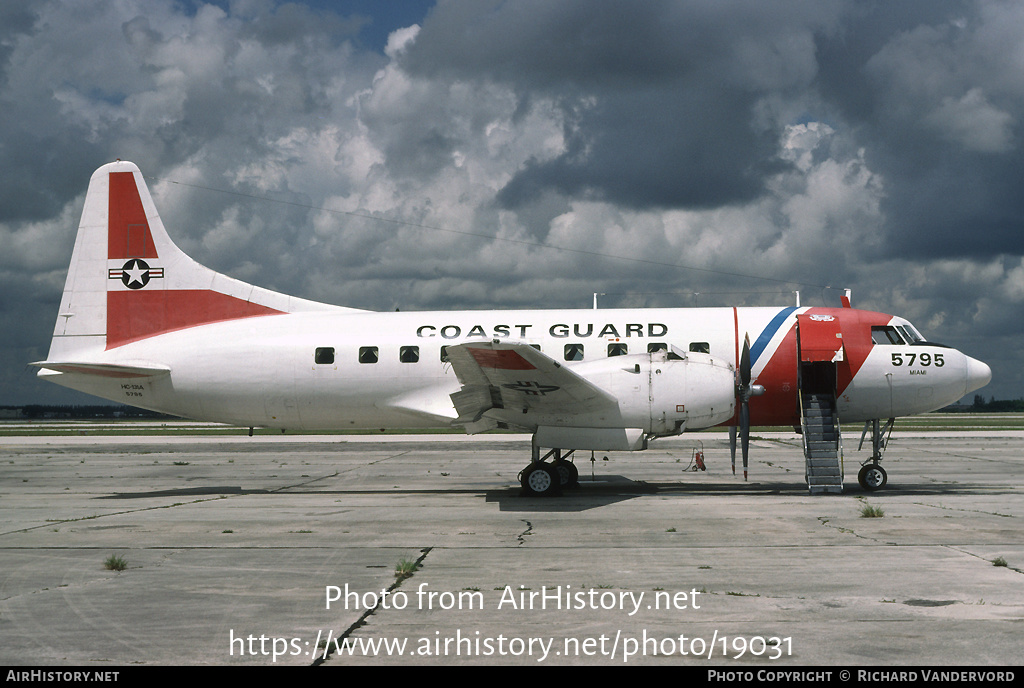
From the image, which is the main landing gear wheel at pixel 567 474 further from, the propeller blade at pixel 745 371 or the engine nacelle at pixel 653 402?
Result: the propeller blade at pixel 745 371

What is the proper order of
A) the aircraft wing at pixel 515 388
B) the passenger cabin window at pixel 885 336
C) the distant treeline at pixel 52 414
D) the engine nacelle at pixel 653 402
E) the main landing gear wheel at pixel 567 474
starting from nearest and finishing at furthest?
1. the aircraft wing at pixel 515 388
2. the engine nacelle at pixel 653 402
3. the passenger cabin window at pixel 885 336
4. the main landing gear wheel at pixel 567 474
5. the distant treeline at pixel 52 414

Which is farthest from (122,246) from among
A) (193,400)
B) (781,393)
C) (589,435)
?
(781,393)

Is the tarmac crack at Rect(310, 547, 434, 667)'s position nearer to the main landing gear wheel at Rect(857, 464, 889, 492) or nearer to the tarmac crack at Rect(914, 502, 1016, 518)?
the tarmac crack at Rect(914, 502, 1016, 518)

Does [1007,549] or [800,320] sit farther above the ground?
[800,320]

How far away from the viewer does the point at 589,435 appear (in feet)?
55.1

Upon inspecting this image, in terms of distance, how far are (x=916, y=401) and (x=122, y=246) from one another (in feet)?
66.2

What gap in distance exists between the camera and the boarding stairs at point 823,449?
56.5 ft

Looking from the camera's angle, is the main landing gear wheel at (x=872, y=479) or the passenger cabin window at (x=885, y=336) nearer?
the main landing gear wheel at (x=872, y=479)

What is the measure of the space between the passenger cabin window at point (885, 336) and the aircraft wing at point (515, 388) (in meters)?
6.71

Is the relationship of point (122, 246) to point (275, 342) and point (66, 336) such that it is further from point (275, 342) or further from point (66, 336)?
point (275, 342)

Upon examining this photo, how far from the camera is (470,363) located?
1590cm

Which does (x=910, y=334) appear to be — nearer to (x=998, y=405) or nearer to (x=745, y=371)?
(x=745, y=371)

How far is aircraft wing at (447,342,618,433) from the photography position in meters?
15.4

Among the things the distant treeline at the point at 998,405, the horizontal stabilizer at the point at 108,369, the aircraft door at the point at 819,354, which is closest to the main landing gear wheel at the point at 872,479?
the aircraft door at the point at 819,354
